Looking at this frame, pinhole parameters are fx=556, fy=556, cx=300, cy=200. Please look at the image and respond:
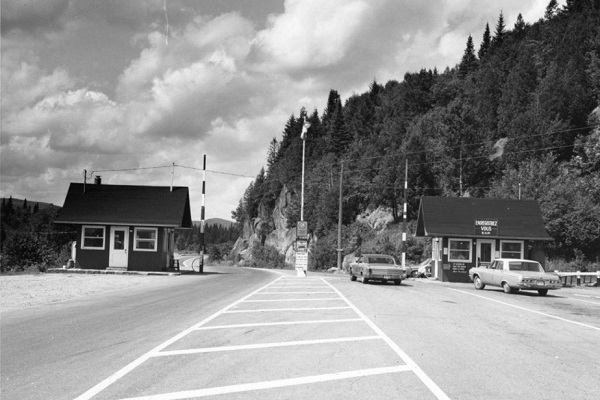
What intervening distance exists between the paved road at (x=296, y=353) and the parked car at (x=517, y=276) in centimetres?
760

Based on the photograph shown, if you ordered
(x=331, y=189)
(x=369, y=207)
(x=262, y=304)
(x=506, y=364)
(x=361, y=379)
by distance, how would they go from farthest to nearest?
(x=331, y=189), (x=369, y=207), (x=262, y=304), (x=506, y=364), (x=361, y=379)

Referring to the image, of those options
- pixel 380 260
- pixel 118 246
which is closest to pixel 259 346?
pixel 380 260

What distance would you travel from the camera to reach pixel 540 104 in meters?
→ 69.2

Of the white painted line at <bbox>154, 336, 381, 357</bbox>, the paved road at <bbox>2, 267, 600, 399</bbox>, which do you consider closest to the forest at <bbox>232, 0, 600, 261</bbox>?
the paved road at <bbox>2, 267, 600, 399</bbox>

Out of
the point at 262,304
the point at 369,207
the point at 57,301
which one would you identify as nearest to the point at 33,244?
the point at 57,301

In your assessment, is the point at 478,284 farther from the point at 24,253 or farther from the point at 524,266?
the point at 24,253

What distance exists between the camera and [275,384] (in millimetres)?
6504

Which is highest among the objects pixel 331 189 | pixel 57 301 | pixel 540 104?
pixel 540 104

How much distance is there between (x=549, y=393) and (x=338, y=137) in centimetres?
12612

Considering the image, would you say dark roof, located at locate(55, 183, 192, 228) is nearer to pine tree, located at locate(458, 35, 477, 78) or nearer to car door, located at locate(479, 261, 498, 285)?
car door, located at locate(479, 261, 498, 285)

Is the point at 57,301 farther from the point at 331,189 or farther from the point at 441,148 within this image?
the point at 331,189

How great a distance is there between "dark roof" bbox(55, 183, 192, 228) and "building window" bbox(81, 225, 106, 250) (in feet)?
2.25

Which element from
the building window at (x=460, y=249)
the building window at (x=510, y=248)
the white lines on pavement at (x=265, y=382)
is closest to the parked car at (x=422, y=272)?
the building window at (x=460, y=249)

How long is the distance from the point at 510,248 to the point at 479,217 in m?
2.75
